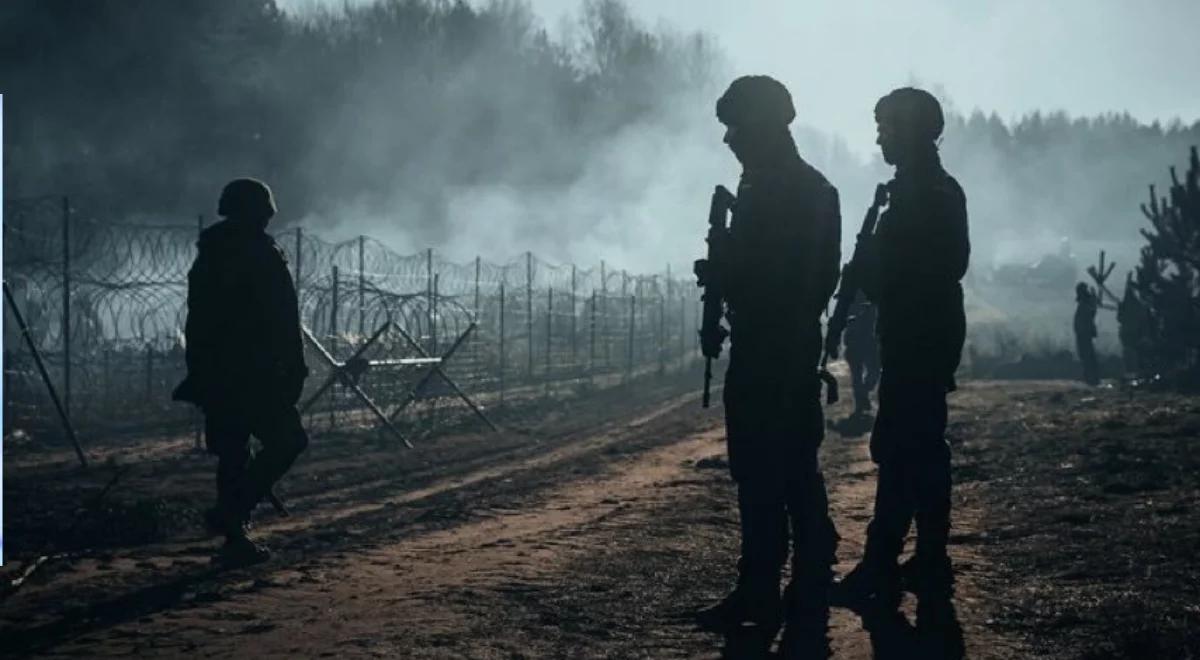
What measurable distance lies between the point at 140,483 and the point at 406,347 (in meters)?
6.86

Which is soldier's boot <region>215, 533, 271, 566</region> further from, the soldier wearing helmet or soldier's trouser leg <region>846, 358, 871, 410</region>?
the soldier wearing helmet

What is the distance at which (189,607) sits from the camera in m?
6.05

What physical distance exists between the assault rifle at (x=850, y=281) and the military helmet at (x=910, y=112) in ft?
0.96

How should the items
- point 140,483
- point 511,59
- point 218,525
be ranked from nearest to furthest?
point 218,525
point 140,483
point 511,59

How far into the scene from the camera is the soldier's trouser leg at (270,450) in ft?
25.1

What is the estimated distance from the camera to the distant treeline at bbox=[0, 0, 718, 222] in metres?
33.8

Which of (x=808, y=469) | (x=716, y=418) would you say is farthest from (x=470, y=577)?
(x=716, y=418)

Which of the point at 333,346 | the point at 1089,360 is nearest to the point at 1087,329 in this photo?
the point at 1089,360

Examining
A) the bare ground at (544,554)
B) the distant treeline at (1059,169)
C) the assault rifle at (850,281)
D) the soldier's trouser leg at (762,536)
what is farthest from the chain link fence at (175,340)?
the distant treeline at (1059,169)

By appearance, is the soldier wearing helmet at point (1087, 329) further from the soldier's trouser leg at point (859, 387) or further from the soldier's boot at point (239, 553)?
the soldier's boot at point (239, 553)

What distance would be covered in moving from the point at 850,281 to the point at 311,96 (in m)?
41.3

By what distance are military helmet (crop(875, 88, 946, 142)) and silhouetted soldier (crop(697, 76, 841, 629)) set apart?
22.9 inches

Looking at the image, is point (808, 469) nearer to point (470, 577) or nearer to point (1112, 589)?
point (1112, 589)

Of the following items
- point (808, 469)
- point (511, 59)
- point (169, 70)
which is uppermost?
point (511, 59)
